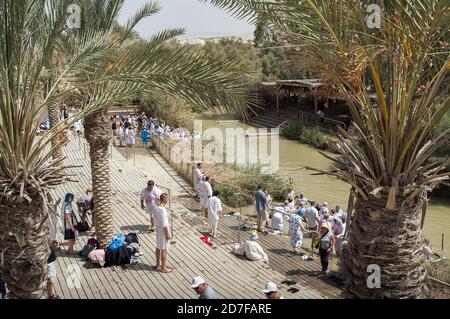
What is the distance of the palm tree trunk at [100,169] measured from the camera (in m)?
9.48

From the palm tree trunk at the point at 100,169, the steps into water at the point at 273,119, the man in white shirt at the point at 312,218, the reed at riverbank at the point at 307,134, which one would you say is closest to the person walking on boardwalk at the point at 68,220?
the palm tree trunk at the point at 100,169

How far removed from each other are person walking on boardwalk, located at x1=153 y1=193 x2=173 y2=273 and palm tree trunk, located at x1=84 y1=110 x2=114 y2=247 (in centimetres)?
139

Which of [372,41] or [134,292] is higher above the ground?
[372,41]

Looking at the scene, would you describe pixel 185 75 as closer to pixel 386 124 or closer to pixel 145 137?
pixel 386 124

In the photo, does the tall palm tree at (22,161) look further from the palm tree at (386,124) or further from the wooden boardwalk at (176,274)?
the palm tree at (386,124)

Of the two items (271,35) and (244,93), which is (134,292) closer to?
(244,93)

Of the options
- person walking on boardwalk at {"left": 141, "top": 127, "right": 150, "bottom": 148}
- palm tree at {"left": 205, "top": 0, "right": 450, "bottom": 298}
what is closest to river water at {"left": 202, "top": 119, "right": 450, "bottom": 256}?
person walking on boardwalk at {"left": 141, "top": 127, "right": 150, "bottom": 148}

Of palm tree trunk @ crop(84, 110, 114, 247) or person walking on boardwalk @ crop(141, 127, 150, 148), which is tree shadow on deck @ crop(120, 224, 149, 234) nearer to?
palm tree trunk @ crop(84, 110, 114, 247)

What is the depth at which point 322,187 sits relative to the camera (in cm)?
2155

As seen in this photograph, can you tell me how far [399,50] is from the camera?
4.52 metres

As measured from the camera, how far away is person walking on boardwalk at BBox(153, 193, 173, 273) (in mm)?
8234

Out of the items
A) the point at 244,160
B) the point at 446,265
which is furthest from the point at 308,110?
the point at 446,265

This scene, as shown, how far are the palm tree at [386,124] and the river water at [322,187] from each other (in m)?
8.00

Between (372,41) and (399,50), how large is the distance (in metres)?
0.35
